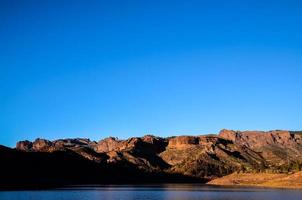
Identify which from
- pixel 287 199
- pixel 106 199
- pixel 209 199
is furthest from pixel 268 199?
pixel 106 199

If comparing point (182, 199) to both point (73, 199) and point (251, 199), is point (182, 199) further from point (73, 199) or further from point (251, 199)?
point (73, 199)

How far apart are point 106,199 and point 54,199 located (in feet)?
Answer: 59.7

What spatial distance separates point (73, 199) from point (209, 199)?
43630 millimetres

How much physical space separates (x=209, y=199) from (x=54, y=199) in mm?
49394

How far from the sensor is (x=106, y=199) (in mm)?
156750

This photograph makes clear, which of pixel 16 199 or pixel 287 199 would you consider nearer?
pixel 16 199

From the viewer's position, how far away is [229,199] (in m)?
155

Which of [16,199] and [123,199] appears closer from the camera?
[16,199]

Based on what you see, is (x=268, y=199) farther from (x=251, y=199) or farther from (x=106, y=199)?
(x=106, y=199)

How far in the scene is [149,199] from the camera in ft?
512

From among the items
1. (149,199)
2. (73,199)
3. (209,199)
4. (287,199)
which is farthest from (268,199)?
(73,199)

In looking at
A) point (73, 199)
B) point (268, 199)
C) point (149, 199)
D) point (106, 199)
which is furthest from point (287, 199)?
point (73, 199)

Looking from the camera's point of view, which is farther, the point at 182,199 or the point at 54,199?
the point at 182,199

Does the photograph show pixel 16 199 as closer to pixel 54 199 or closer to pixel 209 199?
pixel 54 199
